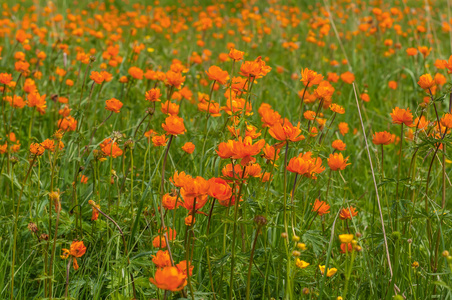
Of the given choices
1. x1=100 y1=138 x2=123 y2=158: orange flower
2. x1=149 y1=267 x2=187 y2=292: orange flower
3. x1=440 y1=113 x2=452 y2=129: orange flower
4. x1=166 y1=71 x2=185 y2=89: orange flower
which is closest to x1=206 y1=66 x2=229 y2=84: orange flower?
x1=166 y1=71 x2=185 y2=89: orange flower

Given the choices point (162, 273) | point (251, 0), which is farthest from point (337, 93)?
point (251, 0)

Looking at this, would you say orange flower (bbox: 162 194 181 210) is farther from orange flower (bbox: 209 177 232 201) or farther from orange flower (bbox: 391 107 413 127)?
orange flower (bbox: 391 107 413 127)

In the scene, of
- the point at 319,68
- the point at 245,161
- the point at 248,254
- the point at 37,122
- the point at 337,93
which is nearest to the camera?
the point at 245,161

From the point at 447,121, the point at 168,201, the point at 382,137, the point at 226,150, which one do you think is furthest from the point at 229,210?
the point at 447,121

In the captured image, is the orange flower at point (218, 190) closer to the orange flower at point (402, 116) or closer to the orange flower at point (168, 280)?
the orange flower at point (168, 280)

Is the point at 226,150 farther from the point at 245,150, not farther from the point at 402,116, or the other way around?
the point at 402,116

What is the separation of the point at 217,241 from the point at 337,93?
2151mm

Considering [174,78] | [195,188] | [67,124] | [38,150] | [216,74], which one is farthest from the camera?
[67,124]

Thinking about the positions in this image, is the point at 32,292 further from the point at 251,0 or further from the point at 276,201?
the point at 251,0

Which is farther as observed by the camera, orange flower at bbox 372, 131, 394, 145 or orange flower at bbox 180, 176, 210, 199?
orange flower at bbox 372, 131, 394, 145

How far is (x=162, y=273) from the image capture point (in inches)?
40.1

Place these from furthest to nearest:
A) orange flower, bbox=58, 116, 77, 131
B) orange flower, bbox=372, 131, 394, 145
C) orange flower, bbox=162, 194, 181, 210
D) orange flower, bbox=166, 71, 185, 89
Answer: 1. orange flower, bbox=58, 116, 77, 131
2. orange flower, bbox=166, 71, 185, 89
3. orange flower, bbox=372, 131, 394, 145
4. orange flower, bbox=162, 194, 181, 210

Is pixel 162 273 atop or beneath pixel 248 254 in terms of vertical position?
atop

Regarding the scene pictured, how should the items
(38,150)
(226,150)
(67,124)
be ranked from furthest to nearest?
(67,124) < (38,150) < (226,150)
